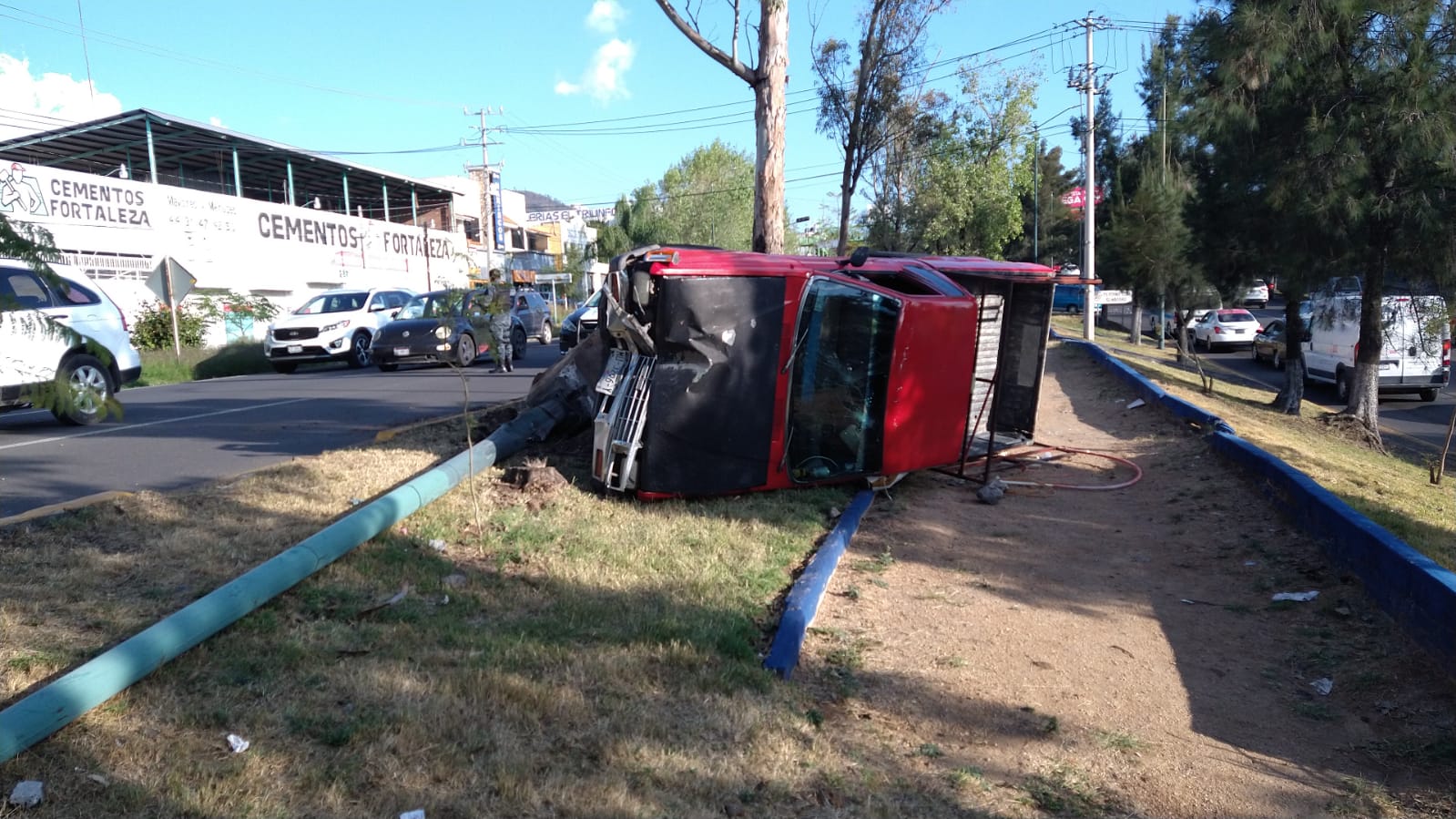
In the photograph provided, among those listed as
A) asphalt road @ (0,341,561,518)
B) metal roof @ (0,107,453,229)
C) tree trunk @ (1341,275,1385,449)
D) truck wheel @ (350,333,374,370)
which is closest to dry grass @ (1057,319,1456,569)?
tree trunk @ (1341,275,1385,449)

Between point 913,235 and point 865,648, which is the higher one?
point 913,235

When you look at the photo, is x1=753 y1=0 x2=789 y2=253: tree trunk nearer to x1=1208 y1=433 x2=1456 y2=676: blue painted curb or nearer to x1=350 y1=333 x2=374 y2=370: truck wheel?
x1=1208 y1=433 x2=1456 y2=676: blue painted curb

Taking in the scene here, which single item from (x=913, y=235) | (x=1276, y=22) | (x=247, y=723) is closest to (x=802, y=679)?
(x=247, y=723)

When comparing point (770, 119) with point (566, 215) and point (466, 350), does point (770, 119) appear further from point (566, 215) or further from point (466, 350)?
point (566, 215)

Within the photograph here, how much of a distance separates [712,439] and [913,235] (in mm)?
31316

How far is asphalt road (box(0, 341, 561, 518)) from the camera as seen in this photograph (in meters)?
7.74

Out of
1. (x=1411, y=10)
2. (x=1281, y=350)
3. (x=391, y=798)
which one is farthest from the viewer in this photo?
(x=1281, y=350)

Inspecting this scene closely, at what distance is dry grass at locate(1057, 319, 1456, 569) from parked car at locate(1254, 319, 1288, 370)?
10.7 metres

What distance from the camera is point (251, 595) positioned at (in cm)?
457

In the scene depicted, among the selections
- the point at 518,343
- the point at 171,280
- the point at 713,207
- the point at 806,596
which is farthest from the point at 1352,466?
the point at 713,207

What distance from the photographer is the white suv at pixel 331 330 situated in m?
21.6

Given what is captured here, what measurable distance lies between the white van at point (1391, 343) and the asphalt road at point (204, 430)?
11.7 metres

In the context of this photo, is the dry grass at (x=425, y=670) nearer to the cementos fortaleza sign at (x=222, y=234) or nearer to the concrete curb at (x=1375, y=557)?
the concrete curb at (x=1375, y=557)

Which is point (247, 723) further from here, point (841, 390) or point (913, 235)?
point (913, 235)
